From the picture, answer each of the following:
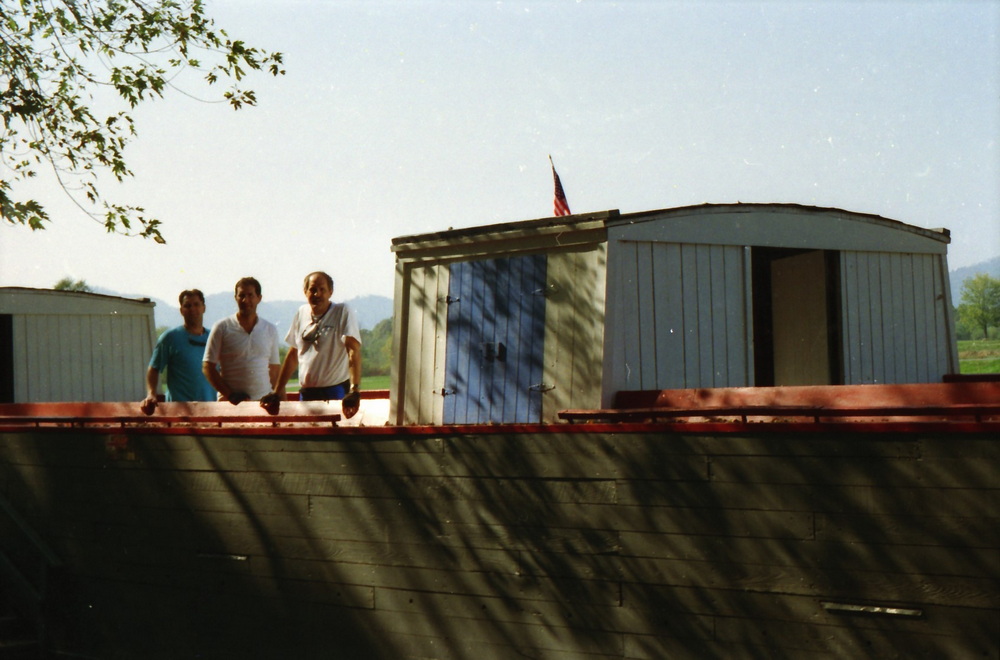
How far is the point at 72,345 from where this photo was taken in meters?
12.9

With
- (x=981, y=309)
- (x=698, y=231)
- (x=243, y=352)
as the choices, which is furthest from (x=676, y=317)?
(x=981, y=309)

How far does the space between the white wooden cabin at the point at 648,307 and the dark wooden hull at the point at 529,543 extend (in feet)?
1.25

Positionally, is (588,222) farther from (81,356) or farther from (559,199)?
(81,356)

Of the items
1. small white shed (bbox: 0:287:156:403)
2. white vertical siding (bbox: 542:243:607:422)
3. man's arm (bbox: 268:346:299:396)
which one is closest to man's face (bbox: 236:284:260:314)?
man's arm (bbox: 268:346:299:396)

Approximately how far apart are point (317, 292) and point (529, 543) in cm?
223

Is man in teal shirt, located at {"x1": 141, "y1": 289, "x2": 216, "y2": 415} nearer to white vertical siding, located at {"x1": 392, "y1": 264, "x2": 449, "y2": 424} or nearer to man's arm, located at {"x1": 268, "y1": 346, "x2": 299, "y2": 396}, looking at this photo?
man's arm, located at {"x1": 268, "y1": 346, "x2": 299, "y2": 396}

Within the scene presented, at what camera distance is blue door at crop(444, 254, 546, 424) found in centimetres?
724

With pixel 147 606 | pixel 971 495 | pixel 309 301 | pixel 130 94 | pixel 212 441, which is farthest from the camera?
pixel 130 94

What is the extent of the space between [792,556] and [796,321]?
2394 millimetres

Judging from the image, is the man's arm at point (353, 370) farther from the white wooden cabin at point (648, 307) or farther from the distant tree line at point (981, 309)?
the distant tree line at point (981, 309)

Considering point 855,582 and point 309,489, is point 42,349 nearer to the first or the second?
point 309,489

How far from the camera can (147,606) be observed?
9.31 metres

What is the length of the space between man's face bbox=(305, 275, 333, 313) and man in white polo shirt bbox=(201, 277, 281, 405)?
70 cm

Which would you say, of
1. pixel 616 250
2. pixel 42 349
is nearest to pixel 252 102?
pixel 42 349
